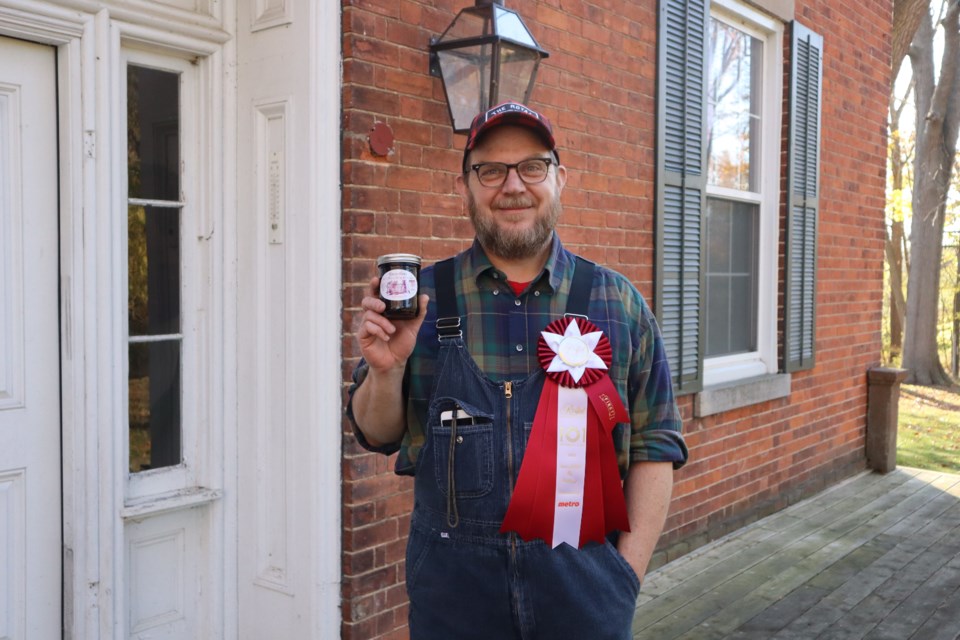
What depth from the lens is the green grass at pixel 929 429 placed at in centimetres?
1018

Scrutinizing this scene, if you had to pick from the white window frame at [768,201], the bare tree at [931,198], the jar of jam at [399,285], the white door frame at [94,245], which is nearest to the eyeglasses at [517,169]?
the jar of jam at [399,285]

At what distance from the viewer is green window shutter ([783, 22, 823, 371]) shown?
7094mm

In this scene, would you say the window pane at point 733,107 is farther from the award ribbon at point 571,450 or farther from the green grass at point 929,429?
the award ribbon at point 571,450

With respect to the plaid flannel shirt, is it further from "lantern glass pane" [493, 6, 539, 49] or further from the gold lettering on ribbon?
A: "lantern glass pane" [493, 6, 539, 49]

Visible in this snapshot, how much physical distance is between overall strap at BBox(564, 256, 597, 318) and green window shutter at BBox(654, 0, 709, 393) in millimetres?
3419

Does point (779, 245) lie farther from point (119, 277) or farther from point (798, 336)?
point (119, 277)

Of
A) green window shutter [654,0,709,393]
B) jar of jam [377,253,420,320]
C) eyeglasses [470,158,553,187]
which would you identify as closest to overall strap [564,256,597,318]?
eyeglasses [470,158,553,187]

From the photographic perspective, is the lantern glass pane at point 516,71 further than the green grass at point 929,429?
No

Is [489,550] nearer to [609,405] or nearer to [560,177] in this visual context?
[609,405]

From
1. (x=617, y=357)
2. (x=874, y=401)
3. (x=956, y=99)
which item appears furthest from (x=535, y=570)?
(x=956, y=99)

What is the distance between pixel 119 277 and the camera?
339 centimetres

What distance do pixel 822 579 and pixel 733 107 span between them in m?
3.16

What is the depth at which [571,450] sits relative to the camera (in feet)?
7.38

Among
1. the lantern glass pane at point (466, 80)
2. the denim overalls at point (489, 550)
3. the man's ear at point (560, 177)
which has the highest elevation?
the lantern glass pane at point (466, 80)
